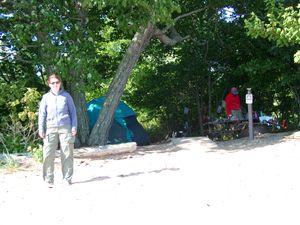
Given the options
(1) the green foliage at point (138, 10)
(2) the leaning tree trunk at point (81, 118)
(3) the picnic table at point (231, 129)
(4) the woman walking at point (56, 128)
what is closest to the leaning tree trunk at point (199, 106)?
(3) the picnic table at point (231, 129)

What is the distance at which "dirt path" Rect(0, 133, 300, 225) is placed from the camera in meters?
4.98

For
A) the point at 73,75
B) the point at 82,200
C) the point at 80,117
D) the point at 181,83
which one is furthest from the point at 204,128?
the point at 82,200

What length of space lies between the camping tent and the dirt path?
3872 mm

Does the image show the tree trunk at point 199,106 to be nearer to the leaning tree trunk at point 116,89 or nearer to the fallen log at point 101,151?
the leaning tree trunk at point 116,89

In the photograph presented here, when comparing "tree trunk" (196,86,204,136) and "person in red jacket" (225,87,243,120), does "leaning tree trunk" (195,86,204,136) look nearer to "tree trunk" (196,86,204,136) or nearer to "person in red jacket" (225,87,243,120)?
"tree trunk" (196,86,204,136)

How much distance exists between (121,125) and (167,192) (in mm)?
7676

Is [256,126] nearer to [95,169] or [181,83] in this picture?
[181,83]

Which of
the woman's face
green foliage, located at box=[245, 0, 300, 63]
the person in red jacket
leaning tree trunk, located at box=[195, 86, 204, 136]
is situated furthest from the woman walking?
leaning tree trunk, located at box=[195, 86, 204, 136]

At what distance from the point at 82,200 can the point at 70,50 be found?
513 cm

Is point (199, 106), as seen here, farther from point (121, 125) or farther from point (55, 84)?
point (55, 84)

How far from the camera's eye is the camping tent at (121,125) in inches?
526

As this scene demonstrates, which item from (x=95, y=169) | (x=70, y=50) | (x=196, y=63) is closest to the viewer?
(x=95, y=169)

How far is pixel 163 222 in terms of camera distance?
4750 millimetres

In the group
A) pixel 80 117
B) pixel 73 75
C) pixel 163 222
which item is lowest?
pixel 163 222
